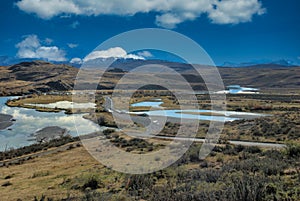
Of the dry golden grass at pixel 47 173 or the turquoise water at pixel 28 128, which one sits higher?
the turquoise water at pixel 28 128

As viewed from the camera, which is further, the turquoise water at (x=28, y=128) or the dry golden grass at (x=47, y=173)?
the turquoise water at (x=28, y=128)

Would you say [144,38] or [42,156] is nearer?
[144,38]

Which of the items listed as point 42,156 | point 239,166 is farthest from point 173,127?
point 239,166

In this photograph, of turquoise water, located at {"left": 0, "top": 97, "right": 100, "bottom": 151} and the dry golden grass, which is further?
turquoise water, located at {"left": 0, "top": 97, "right": 100, "bottom": 151}

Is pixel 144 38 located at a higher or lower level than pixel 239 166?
higher

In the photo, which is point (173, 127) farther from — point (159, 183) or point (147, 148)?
point (159, 183)

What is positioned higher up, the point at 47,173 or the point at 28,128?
the point at 28,128

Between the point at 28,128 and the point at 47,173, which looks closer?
the point at 47,173

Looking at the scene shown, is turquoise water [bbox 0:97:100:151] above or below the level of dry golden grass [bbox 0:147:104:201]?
above

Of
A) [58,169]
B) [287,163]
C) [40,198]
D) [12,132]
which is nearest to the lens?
[40,198]

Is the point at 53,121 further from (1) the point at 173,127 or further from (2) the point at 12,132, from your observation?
(1) the point at 173,127

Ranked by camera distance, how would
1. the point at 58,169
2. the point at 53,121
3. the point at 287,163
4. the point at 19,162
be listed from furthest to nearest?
the point at 53,121
the point at 19,162
the point at 58,169
the point at 287,163
